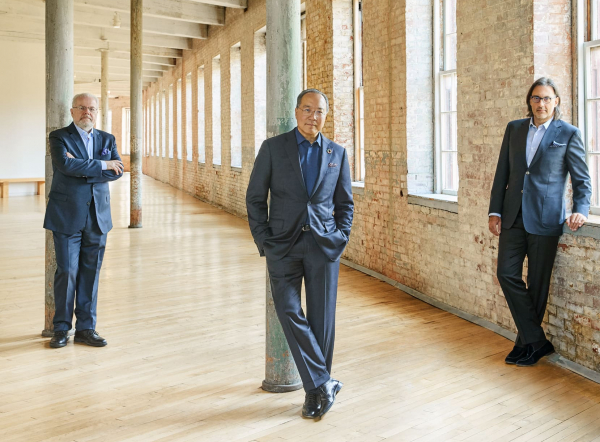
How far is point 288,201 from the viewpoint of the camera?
3.60m

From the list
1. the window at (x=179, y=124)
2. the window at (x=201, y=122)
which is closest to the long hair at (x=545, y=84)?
the window at (x=201, y=122)

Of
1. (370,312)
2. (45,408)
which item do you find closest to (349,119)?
(370,312)

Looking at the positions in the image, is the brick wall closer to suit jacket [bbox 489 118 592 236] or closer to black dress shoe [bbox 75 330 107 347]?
suit jacket [bbox 489 118 592 236]

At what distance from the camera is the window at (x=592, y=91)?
15.5 ft

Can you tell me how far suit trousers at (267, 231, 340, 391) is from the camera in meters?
3.59

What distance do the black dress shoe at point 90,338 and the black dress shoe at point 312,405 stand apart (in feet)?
6.58

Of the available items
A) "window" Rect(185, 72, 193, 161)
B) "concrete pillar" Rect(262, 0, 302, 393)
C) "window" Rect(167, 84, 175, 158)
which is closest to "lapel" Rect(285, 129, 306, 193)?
"concrete pillar" Rect(262, 0, 302, 393)

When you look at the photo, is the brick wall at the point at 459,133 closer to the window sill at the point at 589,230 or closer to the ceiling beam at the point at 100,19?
the window sill at the point at 589,230

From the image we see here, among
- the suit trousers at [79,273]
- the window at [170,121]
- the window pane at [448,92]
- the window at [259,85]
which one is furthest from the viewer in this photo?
the window at [170,121]

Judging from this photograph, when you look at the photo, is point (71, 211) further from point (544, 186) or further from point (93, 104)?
point (544, 186)

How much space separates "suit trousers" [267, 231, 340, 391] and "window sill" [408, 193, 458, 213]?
2.75 meters

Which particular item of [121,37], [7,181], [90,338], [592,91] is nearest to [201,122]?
[121,37]

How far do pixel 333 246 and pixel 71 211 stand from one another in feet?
7.33

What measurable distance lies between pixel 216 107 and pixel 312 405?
1414 centimetres
